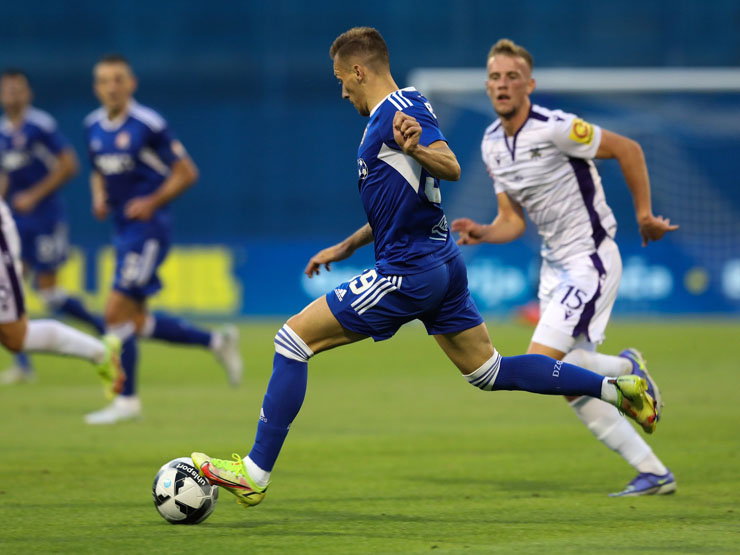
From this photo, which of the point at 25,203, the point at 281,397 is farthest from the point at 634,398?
the point at 25,203

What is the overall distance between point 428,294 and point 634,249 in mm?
15307

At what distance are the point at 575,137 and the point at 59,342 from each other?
11.9 feet

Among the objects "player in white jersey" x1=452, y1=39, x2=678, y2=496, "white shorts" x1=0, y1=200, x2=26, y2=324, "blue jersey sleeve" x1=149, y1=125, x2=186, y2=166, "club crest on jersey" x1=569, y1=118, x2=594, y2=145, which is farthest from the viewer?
"blue jersey sleeve" x1=149, y1=125, x2=186, y2=166

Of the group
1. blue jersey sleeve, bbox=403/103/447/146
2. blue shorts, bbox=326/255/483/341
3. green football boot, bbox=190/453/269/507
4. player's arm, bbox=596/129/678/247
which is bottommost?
green football boot, bbox=190/453/269/507

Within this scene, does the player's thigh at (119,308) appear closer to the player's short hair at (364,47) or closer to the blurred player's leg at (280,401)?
the blurred player's leg at (280,401)

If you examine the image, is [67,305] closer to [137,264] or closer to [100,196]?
[100,196]

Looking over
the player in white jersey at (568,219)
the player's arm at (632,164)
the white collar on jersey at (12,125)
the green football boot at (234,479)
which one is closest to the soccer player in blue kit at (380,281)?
the green football boot at (234,479)

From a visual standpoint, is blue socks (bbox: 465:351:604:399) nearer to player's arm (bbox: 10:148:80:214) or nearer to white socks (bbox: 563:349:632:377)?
white socks (bbox: 563:349:632:377)

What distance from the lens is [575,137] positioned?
21.2ft

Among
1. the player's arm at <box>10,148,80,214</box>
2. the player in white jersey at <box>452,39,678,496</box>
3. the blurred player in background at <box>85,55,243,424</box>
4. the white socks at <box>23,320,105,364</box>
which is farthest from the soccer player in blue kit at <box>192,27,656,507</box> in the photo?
the player's arm at <box>10,148,80,214</box>

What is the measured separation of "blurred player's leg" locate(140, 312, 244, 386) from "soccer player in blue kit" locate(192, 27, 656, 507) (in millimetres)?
Answer: 4752

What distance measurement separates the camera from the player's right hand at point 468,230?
20.7 ft

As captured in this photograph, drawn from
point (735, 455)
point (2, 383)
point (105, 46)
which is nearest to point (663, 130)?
point (105, 46)

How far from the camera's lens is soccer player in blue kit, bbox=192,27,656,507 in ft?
17.4
